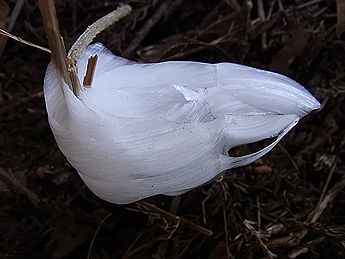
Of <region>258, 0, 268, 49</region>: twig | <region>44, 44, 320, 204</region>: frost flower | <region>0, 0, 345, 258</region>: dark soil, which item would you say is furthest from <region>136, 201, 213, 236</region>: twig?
<region>258, 0, 268, 49</region>: twig

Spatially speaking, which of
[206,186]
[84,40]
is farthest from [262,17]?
[84,40]

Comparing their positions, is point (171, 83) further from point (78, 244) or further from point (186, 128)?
point (78, 244)

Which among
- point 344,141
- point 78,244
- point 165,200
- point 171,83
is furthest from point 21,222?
point 344,141

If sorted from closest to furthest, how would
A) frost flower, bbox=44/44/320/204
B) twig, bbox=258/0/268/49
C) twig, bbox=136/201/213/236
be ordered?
frost flower, bbox=44/44/320/204
twig, bbox=136/201/213/236
twig, bbox=258/0/268/49

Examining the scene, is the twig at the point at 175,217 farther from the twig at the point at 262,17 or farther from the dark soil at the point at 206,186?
the twig at the point at 262,17

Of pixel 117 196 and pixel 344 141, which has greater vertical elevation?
pixel 117 196

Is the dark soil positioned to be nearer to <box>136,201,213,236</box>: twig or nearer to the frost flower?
<box>136,201,213,236</box>: twig
